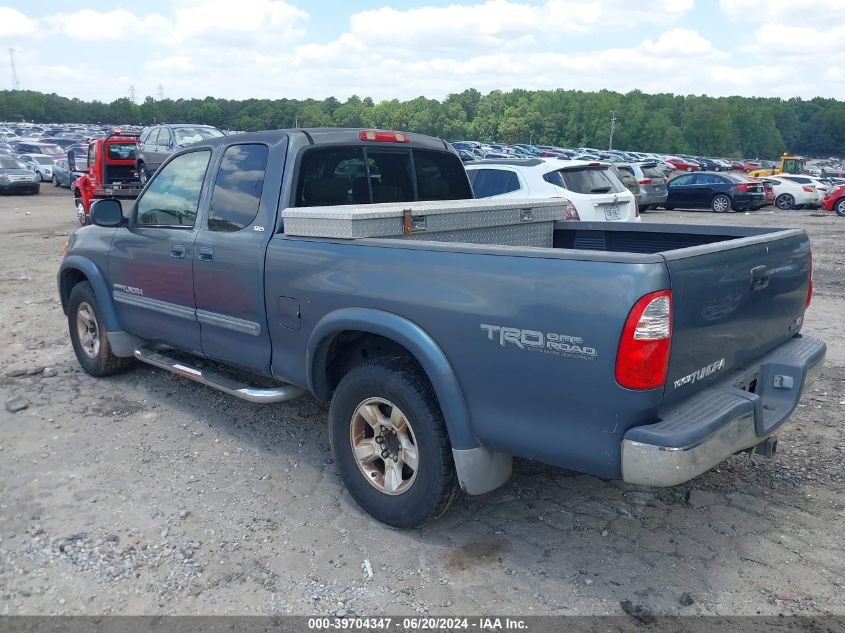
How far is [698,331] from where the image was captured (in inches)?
117

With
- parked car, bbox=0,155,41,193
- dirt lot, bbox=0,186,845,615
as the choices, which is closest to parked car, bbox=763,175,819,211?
dirt lot, bbox=0,186,845,615

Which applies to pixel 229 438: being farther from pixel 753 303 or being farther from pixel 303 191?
pixel 753 303

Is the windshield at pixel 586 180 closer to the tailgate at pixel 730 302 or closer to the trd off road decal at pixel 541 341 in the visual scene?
the tailgate at pixel 730 302

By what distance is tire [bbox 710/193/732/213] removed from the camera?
23647 mm

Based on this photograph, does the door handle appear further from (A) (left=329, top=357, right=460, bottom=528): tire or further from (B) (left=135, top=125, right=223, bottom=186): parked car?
(B) (left=135, top=125, right=223, bottom=186): parked car

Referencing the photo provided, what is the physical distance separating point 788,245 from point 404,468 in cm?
232

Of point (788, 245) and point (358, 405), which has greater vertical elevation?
point (788, 245)

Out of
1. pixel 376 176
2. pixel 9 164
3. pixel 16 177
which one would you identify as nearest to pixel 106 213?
pixel 376 176

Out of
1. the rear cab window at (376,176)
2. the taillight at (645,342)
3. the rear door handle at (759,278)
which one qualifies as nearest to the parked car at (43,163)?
the rear cab window at (376,176)

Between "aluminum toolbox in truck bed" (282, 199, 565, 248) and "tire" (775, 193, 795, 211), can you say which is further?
"tire" (775, 193, 795, 211)

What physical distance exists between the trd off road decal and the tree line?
110 metres

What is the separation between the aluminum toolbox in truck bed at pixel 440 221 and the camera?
149 inches

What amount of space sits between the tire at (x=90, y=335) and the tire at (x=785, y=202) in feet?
84.9

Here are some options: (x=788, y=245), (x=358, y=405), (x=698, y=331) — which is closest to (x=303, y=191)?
(x=358, y=405)
